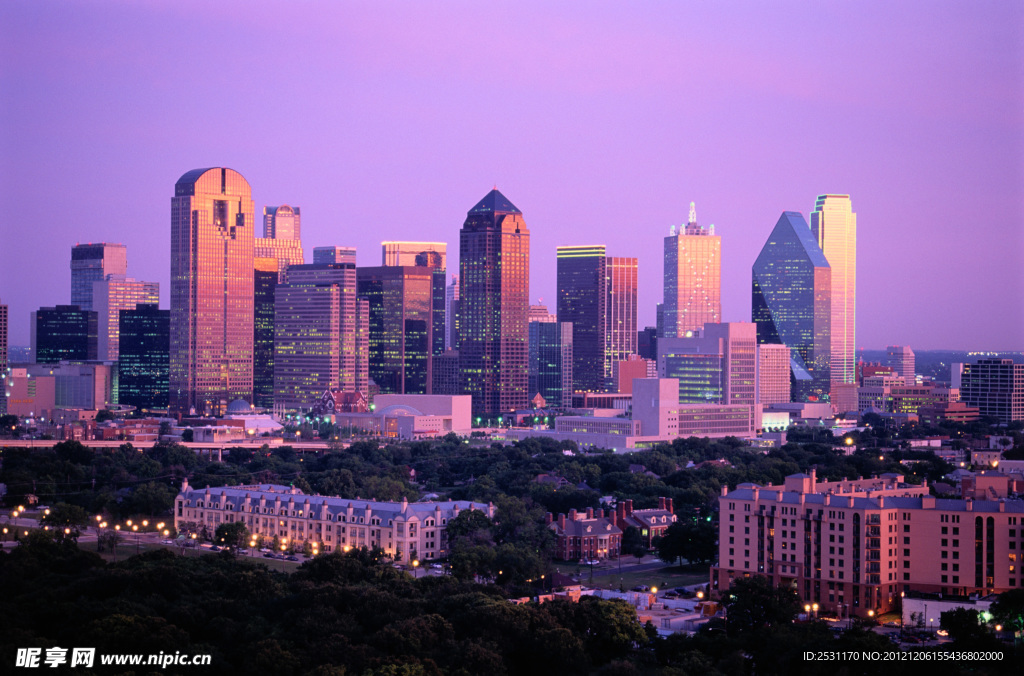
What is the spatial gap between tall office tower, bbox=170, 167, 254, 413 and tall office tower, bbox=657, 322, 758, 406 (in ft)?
201

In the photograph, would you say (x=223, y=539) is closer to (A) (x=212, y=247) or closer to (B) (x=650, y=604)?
(B) (x=650, y=604)

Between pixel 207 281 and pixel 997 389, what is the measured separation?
104515 mm

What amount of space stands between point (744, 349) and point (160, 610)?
124304 millimetres

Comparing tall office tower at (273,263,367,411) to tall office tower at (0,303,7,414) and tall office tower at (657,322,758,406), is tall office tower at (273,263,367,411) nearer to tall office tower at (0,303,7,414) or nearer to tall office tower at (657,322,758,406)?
tall office tower at (0,303,7,414)

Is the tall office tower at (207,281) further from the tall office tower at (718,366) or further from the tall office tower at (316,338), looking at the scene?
the tall office tower at (718,366)

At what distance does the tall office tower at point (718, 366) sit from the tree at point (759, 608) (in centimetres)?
11221

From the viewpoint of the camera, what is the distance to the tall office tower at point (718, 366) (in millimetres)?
165625

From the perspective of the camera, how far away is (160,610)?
4962 centimetres

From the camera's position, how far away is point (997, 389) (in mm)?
176125

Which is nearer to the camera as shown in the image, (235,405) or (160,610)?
(160,610)

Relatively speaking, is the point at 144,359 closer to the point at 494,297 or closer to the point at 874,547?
the point at 494,297

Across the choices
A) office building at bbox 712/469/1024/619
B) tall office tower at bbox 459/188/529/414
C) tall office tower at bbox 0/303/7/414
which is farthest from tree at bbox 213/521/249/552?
tall office tower at bbox 459/188/529/414

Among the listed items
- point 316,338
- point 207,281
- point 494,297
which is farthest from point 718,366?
point 207,281

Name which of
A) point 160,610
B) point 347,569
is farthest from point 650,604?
point 160,610
